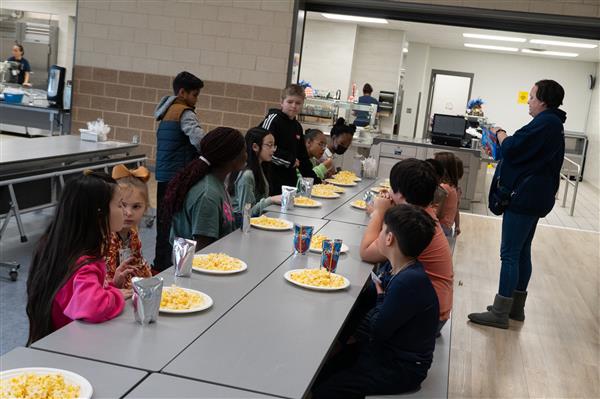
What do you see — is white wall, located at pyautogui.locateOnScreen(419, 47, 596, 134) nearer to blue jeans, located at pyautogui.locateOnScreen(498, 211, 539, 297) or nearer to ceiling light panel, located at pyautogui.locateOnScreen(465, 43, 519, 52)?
ceiling light panel, located at pyautogui.locateOnScreen(465, 43, 519, 52)

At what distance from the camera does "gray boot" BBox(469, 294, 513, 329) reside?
15.5 ft

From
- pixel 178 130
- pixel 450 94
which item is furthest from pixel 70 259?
pixel 450 94

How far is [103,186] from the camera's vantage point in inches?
87.1

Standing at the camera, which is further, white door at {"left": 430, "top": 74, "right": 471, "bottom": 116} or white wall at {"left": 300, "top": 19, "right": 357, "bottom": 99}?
white door at {"left": 430, "top": 74, "right": 471, "bottom": 116}

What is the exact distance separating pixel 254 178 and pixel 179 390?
2.68 meters

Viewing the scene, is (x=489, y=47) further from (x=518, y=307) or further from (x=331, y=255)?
(x=331, y=255)

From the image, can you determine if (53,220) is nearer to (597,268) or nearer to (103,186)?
(103,186)

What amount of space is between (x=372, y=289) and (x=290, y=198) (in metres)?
1.11

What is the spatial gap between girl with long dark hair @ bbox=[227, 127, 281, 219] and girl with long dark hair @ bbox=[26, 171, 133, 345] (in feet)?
6.06

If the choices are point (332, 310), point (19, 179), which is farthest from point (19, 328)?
point (332, 310)

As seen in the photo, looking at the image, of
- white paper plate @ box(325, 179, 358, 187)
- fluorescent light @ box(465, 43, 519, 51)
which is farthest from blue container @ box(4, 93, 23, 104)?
fluorescent light @ box(465, 43, 519, 51)

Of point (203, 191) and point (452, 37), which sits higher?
point (452, 37)

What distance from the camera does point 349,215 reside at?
14.4 ft

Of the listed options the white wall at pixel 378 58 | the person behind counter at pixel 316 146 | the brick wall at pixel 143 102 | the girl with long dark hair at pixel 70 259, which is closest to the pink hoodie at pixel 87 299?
the girl with long dark hair at pixel 70 259
